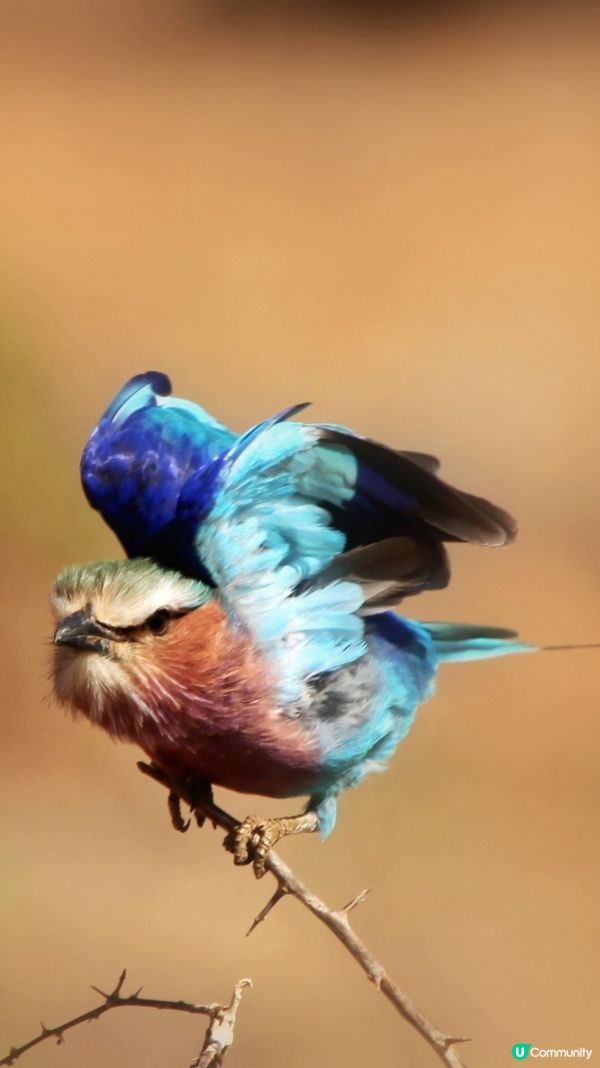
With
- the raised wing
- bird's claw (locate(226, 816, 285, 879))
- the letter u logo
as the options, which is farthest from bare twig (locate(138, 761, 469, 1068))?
the letter u logo

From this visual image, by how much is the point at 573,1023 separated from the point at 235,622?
0.60 metres

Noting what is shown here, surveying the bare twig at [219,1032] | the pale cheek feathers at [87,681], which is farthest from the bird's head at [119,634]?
the bare twig at [219,1032]

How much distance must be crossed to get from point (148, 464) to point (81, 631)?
12 centimetres

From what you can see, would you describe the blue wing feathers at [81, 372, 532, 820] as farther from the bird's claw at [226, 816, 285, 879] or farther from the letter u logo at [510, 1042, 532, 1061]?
the letter u logo at [510, 1042, 532, 1061]

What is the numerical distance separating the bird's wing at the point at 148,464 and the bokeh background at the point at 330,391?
0.09 m

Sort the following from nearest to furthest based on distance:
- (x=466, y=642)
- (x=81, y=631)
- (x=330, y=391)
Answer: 1. (x=81, y=631)
2. (x=466, y=642)
3. (x=330, y=391)

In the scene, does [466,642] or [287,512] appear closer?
[287,512]

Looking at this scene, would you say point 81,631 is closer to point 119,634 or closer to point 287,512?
point 119,634

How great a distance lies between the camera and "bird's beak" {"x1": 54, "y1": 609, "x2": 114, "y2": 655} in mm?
719

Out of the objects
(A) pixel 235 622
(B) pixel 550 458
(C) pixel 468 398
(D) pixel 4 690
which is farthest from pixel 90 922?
(B) pixel 550 458

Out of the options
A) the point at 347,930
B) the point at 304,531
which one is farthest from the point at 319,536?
the point at 347,930

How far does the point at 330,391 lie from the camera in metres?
1.65

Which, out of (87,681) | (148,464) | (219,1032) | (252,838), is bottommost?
(219,1032)

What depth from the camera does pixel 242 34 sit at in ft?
8.25
